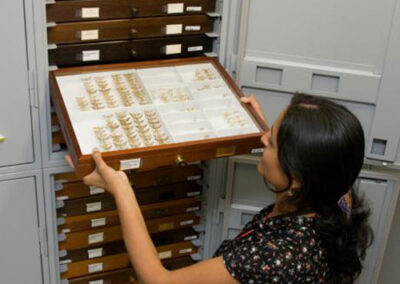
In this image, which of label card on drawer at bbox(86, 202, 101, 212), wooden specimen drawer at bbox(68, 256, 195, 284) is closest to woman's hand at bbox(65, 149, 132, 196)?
label card on drawer at bbox(86, 202, 101, 212)

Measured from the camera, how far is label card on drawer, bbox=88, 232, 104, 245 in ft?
7.39

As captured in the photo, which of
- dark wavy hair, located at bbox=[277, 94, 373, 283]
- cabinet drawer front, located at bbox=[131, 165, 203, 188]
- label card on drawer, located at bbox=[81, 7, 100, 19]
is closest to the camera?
dark wavy hair, located at bbox=[277, 94, 373, 283]

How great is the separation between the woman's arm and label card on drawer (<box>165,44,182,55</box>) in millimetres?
620

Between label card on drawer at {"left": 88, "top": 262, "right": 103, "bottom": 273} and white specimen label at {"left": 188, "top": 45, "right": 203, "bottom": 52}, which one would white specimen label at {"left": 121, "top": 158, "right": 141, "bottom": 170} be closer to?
white specimen label at {"left": 188, "top": 45, "right": 203, "bottom": 52}

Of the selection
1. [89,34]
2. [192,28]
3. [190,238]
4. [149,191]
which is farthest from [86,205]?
[192,28]

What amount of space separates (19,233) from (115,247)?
396 mm

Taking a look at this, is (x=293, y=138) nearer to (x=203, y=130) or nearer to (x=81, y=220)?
(x=203, y=130)

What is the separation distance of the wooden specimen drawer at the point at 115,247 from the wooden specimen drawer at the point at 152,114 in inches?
24.7

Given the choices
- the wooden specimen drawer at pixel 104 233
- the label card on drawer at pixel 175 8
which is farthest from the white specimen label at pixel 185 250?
the label card on drawer at pixel 175 8

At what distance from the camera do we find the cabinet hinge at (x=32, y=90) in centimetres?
189

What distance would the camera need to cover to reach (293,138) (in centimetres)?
140

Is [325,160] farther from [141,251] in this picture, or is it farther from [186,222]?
[186,222]

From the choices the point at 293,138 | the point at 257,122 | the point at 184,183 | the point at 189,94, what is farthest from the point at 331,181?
the point at 184,183

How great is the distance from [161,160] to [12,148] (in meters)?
0.54
